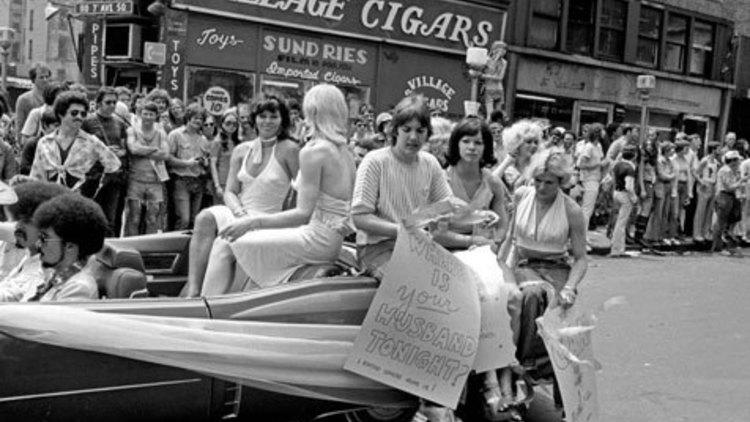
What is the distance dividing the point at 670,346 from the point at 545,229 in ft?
8.15

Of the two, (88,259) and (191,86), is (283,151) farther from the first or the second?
(191,86)

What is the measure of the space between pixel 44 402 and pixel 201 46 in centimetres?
1340

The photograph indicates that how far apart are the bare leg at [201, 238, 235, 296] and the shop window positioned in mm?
11840

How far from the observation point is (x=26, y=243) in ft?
14.5

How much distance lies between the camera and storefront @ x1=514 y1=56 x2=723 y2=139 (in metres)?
23.2

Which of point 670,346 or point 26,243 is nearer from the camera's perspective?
point 26,243

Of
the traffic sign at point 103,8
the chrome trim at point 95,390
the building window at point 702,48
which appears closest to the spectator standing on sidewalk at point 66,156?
the chrome trim at point 95,390

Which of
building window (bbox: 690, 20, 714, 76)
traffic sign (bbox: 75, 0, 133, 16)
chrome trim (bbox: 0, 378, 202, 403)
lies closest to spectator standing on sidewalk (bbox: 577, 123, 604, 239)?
traffic sign (bbox: 75, 0, 133, 16)

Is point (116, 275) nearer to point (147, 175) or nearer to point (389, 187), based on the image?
point (389, 187)

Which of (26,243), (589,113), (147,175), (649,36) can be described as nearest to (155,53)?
(147,175)

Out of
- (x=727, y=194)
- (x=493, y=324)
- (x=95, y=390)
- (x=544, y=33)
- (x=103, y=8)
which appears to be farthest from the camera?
(x=544, y=33)

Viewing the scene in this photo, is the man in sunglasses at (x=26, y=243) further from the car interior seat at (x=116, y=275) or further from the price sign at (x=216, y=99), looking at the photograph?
the price sign at (x=216, y=99)

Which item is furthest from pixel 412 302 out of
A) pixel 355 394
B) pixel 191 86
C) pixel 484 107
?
pixel 484 107

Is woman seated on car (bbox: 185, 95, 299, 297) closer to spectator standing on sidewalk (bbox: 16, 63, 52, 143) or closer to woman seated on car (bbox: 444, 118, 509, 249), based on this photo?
woman seated on car (bbox: 444, 118, 509, 249)
